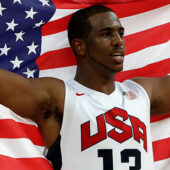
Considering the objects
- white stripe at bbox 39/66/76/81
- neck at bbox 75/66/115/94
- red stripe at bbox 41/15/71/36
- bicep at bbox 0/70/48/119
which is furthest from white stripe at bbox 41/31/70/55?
bicep at bbox 0/70/48/119

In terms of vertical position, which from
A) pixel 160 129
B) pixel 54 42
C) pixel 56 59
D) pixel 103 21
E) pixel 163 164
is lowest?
pixel 163 164

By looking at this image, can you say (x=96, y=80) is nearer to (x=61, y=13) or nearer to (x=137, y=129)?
(x=137, y=129)

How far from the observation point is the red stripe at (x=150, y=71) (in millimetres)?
2752

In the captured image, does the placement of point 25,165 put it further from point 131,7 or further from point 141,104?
point 131,7

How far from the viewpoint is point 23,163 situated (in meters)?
2.34

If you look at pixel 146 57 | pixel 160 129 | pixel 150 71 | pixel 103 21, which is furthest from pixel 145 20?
pixel 160 129

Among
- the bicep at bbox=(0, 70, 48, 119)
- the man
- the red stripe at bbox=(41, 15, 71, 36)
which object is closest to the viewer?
the bicep at bbox=(0, 70, 48, 119)

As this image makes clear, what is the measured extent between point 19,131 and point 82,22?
78 centimetres

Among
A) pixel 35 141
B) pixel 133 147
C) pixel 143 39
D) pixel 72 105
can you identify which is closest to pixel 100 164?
pixel 133 147

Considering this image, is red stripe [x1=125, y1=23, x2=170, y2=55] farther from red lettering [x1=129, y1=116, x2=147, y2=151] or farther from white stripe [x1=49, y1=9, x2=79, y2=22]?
red lettering [x1=129, y1=116, x2=147, y2=151]

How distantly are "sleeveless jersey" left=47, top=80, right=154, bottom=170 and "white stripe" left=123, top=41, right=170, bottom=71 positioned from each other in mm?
526

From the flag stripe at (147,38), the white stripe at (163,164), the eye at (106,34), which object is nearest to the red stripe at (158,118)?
the white stripe at (163,164)

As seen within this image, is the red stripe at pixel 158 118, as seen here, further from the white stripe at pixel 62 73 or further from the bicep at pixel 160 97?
the white stripe at pixel 62 73

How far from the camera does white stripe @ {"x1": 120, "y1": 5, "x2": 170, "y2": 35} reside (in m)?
2.78
